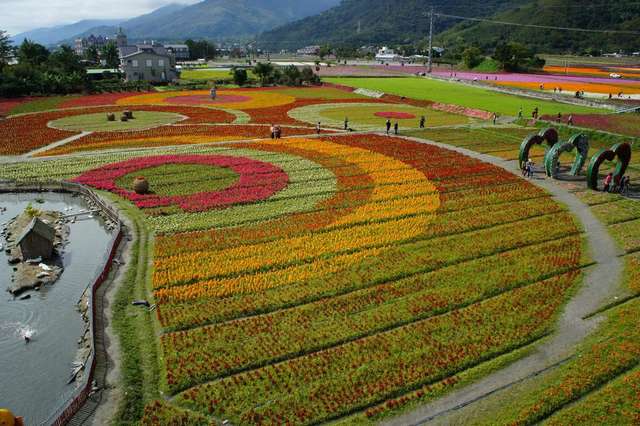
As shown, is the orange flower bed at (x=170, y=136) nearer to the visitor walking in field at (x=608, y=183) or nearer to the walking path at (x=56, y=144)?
the walking path at (x=56, y=144)

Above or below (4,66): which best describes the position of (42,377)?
below

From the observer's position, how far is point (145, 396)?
15.4 metres

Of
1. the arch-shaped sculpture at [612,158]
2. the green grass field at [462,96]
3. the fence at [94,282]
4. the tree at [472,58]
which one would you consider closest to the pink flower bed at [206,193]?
the fence at [94,282]

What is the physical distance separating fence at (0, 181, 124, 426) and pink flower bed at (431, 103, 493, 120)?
178ft

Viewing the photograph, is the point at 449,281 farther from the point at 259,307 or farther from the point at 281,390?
the point at 281,390

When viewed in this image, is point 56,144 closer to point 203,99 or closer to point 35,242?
point 35,242

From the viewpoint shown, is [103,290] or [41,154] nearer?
[103,290]

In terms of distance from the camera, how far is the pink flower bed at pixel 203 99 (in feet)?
270

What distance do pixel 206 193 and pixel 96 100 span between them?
61425 millimetres

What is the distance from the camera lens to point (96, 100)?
84688mm

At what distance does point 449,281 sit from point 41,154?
132 ft

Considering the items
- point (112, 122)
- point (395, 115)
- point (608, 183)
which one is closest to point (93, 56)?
point (112, 122)

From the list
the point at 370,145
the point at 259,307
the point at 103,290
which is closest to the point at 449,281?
the point at 259,307

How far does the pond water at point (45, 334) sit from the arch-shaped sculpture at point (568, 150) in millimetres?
33024
